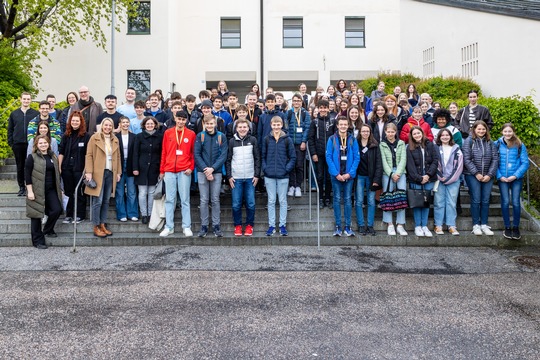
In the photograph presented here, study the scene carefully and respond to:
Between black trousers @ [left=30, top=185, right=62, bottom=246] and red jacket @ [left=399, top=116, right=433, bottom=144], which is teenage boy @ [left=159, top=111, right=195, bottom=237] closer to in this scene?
black trousers @ [left=30, top=185, right=62, bottom=246]

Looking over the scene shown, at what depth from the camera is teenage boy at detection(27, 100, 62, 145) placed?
908cm

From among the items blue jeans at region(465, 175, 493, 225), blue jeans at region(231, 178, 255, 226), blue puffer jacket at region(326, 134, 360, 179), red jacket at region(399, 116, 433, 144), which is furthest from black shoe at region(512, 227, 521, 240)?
blue jeans at region(231, 178, 255, 226)

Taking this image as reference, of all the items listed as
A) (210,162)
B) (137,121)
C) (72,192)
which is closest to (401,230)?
(210,162)

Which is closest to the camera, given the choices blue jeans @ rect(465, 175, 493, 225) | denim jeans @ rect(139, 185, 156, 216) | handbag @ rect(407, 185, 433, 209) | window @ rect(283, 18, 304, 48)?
handbag @ rect(407, 185, 433, 209)

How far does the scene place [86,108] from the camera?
970cm

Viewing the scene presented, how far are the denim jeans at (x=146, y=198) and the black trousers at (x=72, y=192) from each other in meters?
1.12

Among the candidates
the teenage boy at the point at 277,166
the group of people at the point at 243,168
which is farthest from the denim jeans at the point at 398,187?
the teenage boy at the point at 277,166

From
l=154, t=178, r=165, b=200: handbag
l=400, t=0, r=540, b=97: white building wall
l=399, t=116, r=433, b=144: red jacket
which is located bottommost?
l=154, t=178, r=165, b=200: handbag

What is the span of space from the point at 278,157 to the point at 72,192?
12.9ft

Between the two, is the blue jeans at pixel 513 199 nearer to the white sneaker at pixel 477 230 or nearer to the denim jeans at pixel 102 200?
the white sneaker at pixel 477 230

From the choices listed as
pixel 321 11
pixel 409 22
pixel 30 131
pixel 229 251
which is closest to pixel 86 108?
pixel 30 131

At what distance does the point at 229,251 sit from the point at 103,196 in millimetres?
2579

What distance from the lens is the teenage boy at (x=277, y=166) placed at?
8.38 metres

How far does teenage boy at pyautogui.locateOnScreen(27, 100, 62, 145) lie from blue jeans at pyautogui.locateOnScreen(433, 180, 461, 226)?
7.30 meters
